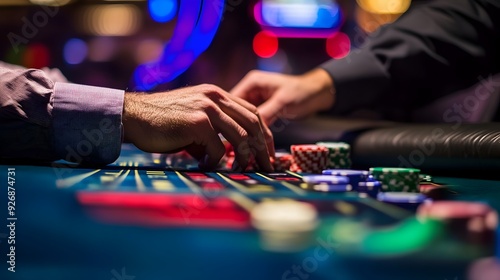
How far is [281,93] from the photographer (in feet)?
8.57

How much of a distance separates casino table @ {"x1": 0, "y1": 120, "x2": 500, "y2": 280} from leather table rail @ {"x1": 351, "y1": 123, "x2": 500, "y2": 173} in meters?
0.84

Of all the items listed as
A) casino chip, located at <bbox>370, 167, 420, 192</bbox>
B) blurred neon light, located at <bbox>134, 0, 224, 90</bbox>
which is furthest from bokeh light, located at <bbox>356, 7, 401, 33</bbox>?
casino chip, located at <bbox>370, 167, 420, 192</bbox>

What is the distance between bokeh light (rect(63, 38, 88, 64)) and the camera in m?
9.06

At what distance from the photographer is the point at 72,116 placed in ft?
5.27

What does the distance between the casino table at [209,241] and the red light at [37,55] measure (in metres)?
8.18

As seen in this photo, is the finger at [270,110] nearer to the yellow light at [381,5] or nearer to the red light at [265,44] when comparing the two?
the red light at [265,44]

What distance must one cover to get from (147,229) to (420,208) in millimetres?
398

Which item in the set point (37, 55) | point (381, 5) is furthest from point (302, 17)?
point (37, 55)

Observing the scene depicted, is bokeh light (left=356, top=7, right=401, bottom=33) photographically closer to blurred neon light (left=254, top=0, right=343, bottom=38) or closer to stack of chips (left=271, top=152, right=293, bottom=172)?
blurred neon light (left=254, top=0, right=343, bottom=38)

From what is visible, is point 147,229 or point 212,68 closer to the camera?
point 147,229

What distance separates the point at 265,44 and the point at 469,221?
7.10 meters

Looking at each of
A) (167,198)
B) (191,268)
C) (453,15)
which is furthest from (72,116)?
(453,15)

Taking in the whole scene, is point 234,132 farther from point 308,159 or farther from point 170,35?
point 170,35

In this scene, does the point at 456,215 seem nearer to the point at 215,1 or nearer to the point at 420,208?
the point at 420,208
